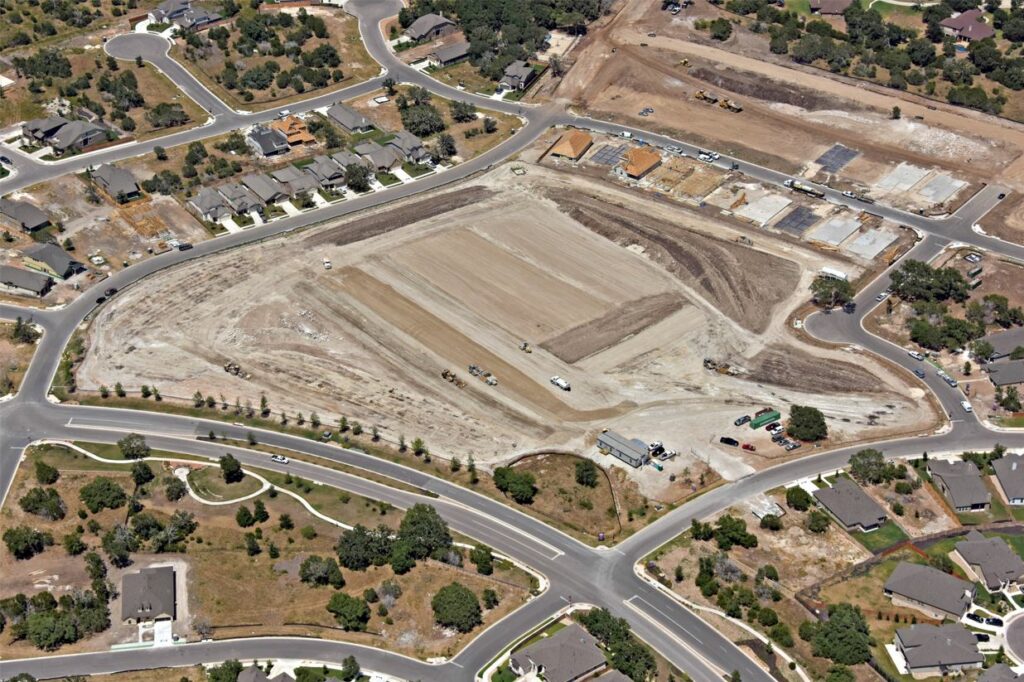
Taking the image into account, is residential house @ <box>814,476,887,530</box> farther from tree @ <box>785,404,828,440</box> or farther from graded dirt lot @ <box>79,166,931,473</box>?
graded dirt lot @ <box>79,166,931,473</box>

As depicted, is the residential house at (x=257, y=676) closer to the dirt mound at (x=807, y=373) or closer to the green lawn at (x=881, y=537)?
the green lawn at (x=881, y=537)

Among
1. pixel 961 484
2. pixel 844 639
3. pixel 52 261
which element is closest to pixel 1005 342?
pixel 961 484

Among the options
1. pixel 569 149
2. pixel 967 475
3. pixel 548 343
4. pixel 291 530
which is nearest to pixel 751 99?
pixel 569 149

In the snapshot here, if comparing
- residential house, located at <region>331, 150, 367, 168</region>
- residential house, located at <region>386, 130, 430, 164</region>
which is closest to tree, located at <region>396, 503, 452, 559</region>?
residential house, located at <region>331, 150, 367, 168</region>

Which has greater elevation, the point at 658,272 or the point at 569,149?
the point at 569,149

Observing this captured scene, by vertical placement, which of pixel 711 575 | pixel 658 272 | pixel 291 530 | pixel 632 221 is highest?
pixel 632 221

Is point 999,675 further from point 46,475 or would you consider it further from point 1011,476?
point 46,475

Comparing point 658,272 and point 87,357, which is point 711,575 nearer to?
point 658,272

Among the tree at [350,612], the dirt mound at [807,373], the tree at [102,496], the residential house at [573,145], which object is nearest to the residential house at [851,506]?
the dirt mound at [807,373]
